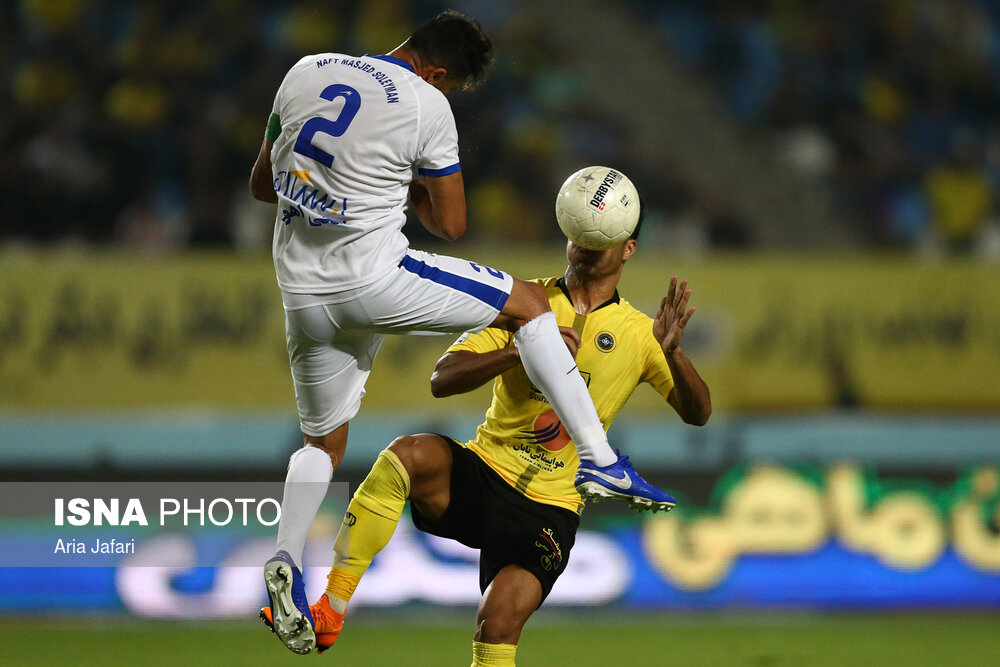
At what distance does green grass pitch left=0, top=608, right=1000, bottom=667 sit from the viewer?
23.7ft

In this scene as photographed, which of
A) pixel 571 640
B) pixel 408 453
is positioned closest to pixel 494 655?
pixel 408 453

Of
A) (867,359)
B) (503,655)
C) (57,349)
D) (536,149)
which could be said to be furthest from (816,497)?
(57,349)

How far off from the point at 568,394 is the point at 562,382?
0.15 feet

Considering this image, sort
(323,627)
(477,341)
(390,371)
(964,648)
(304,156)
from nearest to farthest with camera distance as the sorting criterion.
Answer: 1. (304,156)
2. (323,627)
3. (477,341)
4. (964,648)
5. (390,371)

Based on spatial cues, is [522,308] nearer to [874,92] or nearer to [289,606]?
[289,606]

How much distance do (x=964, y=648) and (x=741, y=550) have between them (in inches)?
66.3

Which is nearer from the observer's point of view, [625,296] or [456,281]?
[456,281]

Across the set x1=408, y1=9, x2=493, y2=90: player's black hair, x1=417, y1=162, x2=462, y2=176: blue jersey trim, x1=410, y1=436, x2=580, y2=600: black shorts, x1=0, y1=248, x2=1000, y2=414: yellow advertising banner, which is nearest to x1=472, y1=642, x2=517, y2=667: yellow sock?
x1=410, y1=436, x2=580, y2=600: black shorts

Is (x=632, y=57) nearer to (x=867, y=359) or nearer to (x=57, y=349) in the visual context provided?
(x=867, y=359)

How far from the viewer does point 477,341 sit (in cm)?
468

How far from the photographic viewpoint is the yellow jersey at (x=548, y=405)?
4.72 metres

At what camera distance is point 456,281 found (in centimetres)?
407

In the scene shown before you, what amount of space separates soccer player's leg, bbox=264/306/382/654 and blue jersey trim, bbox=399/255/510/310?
33 cm

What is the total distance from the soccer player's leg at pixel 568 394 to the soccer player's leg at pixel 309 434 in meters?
0.58
